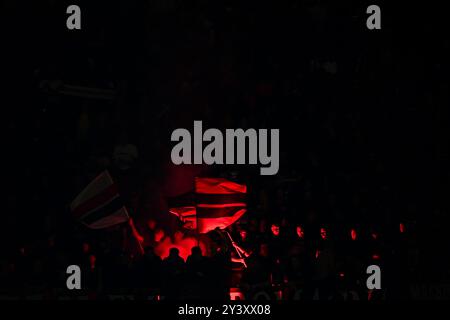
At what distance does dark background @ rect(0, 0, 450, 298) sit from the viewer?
51.0ft

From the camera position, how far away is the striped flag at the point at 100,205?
13.9m

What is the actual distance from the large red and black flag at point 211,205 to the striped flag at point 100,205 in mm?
1090

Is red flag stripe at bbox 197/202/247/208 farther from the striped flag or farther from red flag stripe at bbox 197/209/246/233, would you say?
the striped flag

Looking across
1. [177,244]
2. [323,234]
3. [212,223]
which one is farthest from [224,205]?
[323,234]

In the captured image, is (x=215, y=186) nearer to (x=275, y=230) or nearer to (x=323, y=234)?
(x=275, y=230)

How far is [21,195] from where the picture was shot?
50.3ft

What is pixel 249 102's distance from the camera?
16.7 meters

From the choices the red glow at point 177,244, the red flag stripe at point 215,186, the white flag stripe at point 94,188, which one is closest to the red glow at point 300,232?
the red flag stripe at point 215,186

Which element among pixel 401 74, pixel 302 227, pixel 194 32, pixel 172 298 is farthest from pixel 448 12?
pixel 172 298

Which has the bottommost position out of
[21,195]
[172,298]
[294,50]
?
[172,298]

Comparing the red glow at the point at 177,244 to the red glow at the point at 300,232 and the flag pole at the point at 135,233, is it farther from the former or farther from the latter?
the red glow at the point at 300,232

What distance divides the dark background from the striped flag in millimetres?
980
